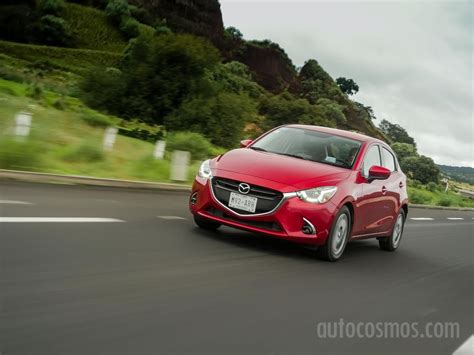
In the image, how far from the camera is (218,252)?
22.4 ft

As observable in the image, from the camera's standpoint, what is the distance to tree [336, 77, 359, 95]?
Answer: 16888 cm

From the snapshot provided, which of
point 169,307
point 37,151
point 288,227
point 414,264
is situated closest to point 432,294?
point 288,227

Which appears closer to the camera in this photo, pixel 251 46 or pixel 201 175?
pixel 201 175

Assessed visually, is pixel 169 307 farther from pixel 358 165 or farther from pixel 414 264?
pixel 414 264

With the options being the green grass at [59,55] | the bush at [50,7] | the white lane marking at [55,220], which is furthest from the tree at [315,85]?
the white lane marking at [55,220]

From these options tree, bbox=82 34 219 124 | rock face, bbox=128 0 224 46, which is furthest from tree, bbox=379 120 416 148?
tree, bbox=82 34 219 124

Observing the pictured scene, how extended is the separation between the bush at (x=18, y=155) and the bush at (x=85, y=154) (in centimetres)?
284

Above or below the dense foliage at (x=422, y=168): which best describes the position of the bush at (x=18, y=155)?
above

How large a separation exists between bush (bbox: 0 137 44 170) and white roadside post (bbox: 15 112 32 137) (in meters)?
0.43

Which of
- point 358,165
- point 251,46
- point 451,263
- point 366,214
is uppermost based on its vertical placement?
point 251,46

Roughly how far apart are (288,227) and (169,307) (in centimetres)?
270

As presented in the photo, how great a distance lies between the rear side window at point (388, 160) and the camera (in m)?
9.30

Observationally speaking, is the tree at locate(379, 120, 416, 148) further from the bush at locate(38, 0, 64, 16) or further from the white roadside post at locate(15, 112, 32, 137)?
the white roadside post at locate(15, 112, 32, 137)

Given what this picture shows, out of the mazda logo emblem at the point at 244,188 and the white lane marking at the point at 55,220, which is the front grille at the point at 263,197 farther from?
the white lane marking at the point at 55,220
